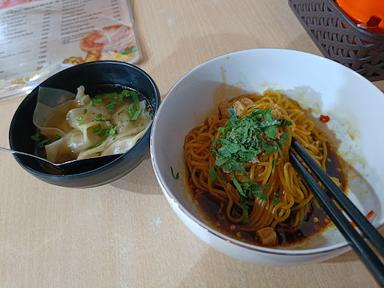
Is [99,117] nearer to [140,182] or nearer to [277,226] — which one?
[140,182]

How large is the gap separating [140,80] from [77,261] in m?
0.49

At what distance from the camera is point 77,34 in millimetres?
1304

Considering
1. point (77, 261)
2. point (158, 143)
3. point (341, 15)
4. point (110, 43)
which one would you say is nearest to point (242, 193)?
point (158, 143)

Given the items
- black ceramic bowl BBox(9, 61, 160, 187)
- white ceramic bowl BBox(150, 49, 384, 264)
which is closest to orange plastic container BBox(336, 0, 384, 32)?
white ceramic bowl BBox(150, 49, 384, 264)

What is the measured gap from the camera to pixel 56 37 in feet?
4.30

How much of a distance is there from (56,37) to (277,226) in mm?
1078

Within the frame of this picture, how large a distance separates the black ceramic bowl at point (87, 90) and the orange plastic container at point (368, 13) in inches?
22.9

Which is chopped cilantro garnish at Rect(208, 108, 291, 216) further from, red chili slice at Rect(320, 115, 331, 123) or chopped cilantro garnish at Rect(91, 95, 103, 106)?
chopped cilantro garnish at Rect(91, 95, 103, 106)

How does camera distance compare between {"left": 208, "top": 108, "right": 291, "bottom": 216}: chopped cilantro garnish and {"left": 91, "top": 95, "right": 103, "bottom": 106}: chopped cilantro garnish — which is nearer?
{"left": 208, "top": 108, "right": 291, "bottom": 216}: chopped cilantro garnish

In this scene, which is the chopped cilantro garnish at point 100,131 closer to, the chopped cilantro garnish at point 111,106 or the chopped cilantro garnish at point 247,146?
the chopped cilantro garnish at point 111,106

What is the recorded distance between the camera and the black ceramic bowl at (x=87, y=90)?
759mm

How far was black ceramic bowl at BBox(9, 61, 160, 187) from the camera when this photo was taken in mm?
759

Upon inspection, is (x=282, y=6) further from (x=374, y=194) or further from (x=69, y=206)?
(x=69, y=206)

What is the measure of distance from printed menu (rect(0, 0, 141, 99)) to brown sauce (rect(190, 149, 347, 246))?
624 millimetres
